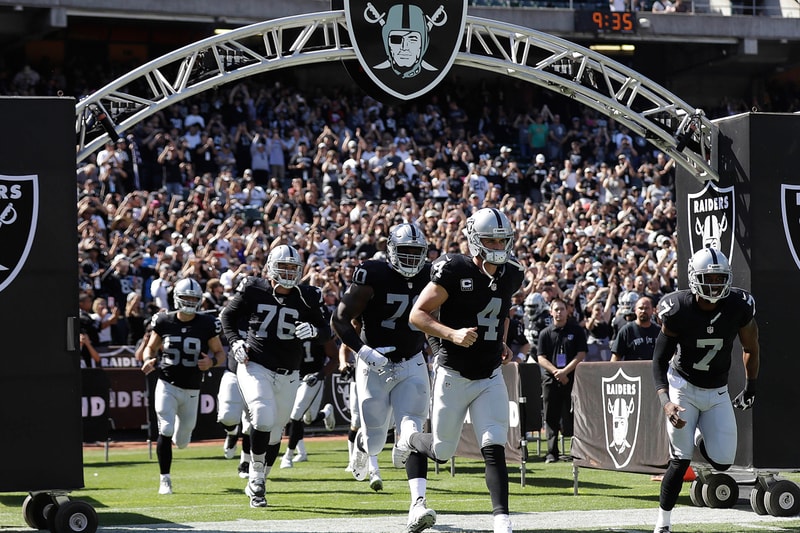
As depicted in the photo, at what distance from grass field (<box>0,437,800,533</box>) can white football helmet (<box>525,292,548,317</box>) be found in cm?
251

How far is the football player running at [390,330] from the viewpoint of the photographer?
1005 cm

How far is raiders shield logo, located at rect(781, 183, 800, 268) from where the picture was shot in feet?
36.4

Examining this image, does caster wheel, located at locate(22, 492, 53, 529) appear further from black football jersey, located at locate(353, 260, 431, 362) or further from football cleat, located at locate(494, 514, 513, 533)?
football cleat, located at locate(494, 514, 513, 533)

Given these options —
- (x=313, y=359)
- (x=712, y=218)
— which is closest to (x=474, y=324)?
(x=712, y=218)

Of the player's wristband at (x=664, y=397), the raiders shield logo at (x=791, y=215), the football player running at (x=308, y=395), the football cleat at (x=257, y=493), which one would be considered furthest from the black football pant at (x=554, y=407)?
the player's wristband at (x=664, y=397)

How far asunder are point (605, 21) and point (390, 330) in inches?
931

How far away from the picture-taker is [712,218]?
11.8 metres

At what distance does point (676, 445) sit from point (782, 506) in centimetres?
192

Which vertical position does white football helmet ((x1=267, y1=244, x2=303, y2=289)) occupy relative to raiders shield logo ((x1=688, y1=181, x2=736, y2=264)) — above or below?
below

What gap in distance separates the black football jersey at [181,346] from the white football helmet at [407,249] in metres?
3.43

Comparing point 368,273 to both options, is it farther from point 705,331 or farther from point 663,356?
point 705,331

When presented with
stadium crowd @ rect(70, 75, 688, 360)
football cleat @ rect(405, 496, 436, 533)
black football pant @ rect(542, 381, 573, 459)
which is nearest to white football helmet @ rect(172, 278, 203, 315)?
black football pant @ rect(542, 381, 573, 459)

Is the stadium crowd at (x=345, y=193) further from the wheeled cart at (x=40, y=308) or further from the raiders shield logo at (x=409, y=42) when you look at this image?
the wheeled cart at (x=40, y=308)

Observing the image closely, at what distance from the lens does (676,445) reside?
898cm
